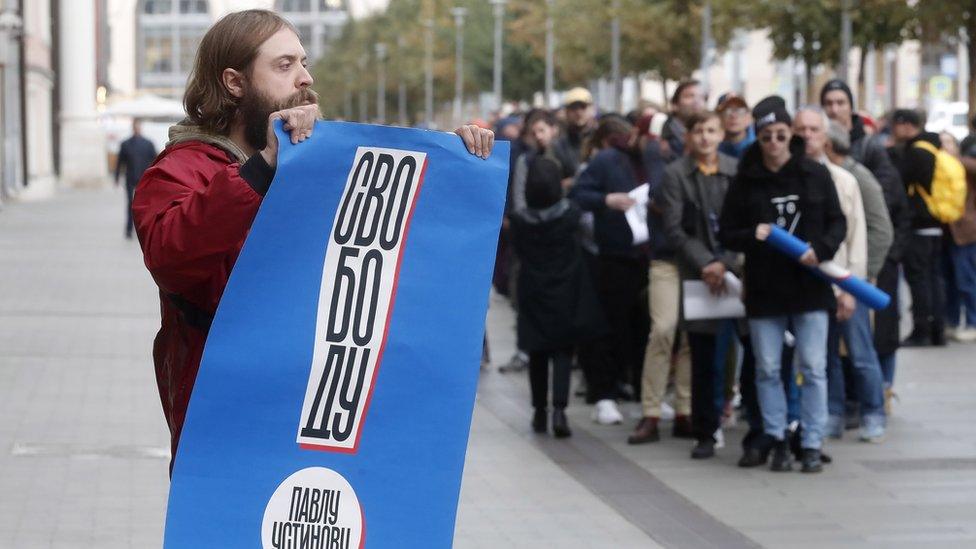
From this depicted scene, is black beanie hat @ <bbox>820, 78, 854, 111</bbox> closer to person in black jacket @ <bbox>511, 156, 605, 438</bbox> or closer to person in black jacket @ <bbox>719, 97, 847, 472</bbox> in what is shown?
person in black jacket @ <bbox>511, 156, 605, 438</bbox>

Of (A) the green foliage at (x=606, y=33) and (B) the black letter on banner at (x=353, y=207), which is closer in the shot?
(B) the black letter on banner at (x=353, y=207)

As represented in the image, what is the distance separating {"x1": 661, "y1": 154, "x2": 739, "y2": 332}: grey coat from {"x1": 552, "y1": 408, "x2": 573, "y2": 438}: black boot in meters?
0.99

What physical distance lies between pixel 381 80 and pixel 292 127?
89.9 metres

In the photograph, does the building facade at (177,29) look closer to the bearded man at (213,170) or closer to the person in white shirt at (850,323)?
the person in white shirt at (850,323)

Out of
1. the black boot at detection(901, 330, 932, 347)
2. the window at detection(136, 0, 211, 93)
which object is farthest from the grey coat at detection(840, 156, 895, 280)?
the window at detection(136, 0, 211, 93)

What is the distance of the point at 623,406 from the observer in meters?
11.8

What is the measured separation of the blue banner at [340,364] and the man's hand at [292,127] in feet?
0.06

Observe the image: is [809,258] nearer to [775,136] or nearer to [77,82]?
[775,136]

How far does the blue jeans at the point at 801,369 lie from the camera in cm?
889

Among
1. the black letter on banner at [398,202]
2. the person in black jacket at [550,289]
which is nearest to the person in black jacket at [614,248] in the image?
the person in black jacket at [550,289]

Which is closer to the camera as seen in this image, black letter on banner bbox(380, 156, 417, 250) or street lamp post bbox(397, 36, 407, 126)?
black letter on banner bbox(380, 156, 417, 250)

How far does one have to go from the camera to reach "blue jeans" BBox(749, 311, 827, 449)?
8.89 m

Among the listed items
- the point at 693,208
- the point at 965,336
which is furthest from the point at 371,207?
the point at 965,336

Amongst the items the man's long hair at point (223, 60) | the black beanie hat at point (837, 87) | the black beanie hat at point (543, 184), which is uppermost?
the man's long hair at point (223, 60)
